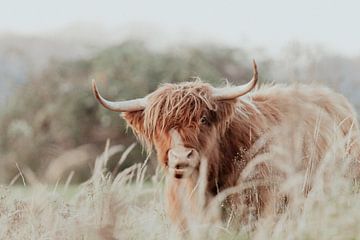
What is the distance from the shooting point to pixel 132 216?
635 cm

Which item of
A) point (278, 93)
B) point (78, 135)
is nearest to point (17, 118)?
point (78, 135)

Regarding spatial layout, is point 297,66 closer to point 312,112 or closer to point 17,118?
point 312,112

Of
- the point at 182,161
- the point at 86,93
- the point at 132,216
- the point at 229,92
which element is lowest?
the point at 86,93

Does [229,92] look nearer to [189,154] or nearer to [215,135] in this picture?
[215,135]

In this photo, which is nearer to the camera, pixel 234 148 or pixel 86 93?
pixel 234 148

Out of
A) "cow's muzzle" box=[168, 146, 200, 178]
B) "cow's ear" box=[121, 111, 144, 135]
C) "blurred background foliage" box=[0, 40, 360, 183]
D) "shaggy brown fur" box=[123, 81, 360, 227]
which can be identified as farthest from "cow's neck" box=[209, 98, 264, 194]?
"blurred background foliage" box=[0, 40, 360, 183]

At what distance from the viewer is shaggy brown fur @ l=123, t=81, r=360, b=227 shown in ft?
23.5

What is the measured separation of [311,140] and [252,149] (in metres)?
0.72

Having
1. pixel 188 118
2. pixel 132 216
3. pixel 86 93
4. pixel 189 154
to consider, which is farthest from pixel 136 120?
pixel 86 93

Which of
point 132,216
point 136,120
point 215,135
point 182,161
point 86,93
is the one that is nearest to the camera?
point 132,216

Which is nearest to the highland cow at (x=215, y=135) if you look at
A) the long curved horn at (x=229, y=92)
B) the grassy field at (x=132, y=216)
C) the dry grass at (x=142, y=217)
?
the long curved horn at (x=229, y=92)

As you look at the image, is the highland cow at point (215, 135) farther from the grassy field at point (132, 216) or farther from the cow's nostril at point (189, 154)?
the grassy field at point (132, 216)

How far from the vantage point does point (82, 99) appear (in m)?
37.1

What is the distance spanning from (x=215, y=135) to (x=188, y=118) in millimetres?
267
